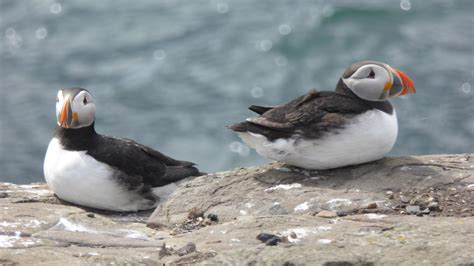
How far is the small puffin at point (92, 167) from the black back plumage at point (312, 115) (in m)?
1.25

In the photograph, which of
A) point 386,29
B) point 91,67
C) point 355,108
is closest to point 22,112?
point 91,67

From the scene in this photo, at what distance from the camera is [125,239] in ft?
19.4

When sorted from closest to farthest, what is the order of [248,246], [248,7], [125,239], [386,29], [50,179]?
[248,246]
[125,239]
[50,179]
[386,29]
[248,7]

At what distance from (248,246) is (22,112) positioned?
12.9 metres

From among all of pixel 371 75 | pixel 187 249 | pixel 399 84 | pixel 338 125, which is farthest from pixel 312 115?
pixel 187 249

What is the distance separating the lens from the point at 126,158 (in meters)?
8.43

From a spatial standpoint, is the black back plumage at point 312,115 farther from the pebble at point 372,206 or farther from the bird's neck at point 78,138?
the bird's neck at point 78,138

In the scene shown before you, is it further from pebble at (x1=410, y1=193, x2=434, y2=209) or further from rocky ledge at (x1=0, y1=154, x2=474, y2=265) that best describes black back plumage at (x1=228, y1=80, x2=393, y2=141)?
pebble at (x1=410, y1=193, x2=434, y2=209)

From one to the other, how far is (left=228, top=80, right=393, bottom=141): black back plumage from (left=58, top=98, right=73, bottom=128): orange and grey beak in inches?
56.6

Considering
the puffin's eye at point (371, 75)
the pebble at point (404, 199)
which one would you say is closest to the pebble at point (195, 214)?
the pebble at point (404, 199)

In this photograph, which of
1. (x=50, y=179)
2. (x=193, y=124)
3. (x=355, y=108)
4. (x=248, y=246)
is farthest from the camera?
(x=193, y=124)

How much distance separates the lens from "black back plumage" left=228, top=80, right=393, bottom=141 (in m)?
7.30

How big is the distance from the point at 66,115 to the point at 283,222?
2917mm

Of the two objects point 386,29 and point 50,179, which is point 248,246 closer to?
point 50,179
